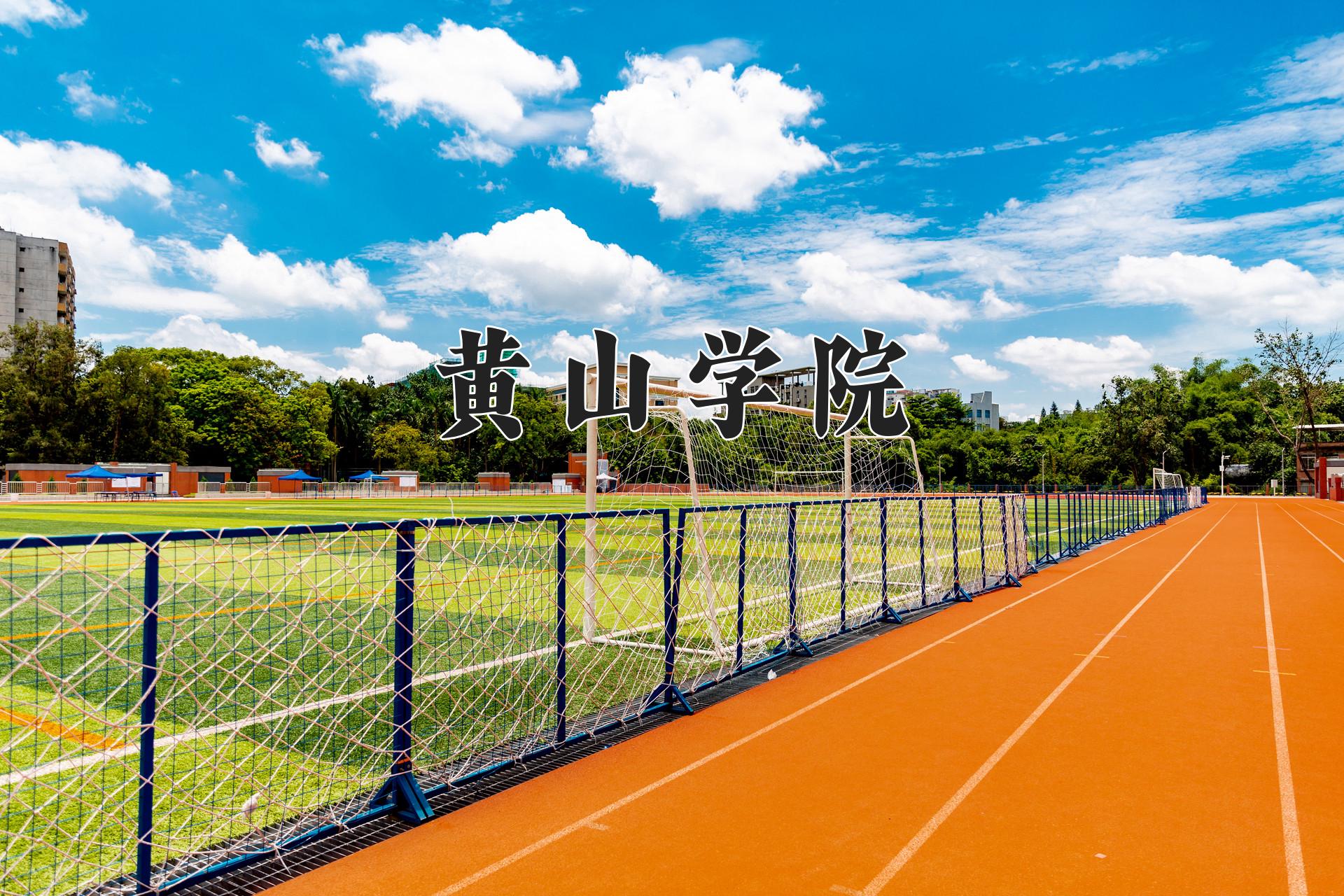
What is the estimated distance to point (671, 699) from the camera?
20.1 ft

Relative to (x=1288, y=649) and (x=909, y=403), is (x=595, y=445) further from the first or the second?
(x=909, y=403)

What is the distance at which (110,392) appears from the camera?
176ft

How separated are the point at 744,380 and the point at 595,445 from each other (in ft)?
5.81

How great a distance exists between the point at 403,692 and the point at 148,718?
4.16 feet

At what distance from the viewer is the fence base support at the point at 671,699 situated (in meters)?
6.05

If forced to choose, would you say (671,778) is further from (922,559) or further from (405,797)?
(922,559)

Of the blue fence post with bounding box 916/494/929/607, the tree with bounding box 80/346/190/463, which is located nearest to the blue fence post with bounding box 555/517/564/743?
the blue fence post with bounding box 916/494/929/607

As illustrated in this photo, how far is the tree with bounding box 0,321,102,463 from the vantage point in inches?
2044

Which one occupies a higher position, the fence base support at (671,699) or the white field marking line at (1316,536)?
the fence base support at (671,699)

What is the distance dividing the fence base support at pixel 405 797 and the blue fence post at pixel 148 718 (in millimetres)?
1112

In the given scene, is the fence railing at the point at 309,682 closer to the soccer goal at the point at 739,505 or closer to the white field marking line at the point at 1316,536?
the soccer goal at the point at 739,505

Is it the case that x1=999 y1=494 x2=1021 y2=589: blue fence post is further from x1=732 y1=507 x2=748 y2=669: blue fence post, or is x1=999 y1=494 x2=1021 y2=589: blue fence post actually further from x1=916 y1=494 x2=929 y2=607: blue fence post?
x1=732 y1=507 x2=748 y2=669: blue fence post

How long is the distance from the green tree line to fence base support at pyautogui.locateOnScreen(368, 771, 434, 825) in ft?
157

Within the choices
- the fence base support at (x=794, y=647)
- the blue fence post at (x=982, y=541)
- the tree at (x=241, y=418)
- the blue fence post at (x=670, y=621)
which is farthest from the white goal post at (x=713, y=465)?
the tree at (x=241, y=418)
